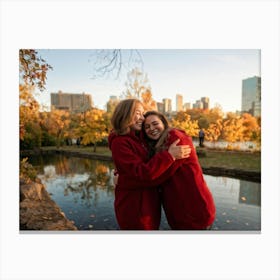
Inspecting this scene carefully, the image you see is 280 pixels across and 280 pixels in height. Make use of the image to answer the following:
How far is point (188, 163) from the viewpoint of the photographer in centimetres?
214

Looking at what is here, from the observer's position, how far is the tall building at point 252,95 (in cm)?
283

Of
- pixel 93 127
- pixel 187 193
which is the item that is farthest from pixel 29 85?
pixel 187 193

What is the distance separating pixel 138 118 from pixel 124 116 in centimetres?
12

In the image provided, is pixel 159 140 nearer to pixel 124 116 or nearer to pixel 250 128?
pixel 124 116

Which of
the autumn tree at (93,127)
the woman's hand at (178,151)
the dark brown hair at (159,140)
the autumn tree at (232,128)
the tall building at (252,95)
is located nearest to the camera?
the woman's hand at (178,151)

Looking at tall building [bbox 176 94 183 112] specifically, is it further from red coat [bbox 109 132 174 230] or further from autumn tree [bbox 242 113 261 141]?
red coat [bbox 109 132 174 230]

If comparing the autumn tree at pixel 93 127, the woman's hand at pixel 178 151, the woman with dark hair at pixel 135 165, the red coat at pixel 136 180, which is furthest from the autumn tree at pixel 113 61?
the woman's hand at pixel 178 151

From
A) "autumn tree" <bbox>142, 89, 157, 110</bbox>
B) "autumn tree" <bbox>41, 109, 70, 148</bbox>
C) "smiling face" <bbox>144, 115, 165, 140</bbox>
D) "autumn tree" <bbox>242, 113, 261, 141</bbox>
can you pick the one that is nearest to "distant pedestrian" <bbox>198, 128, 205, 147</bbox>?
"autumn tree" <bbox>242, 113, 261, 141</bbox>

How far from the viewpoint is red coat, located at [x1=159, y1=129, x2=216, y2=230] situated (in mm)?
2146

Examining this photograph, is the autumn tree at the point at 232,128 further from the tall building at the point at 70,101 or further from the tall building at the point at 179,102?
the tall building at the point at 70,101

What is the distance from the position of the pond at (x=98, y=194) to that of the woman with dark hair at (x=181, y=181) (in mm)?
606

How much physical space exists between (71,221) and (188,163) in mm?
1610
